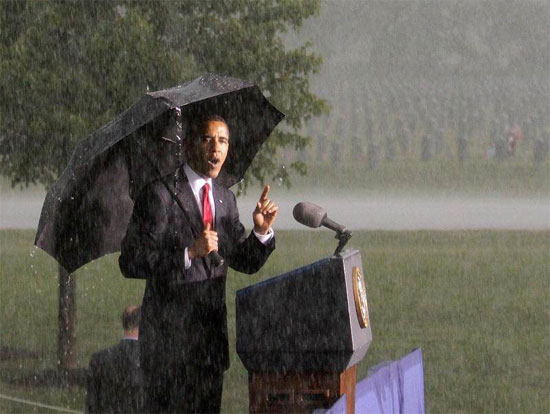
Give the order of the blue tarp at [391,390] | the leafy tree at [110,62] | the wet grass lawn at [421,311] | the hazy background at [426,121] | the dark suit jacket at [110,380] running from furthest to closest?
the hazy background at [426,121] < the wet grass lawn at [421,311] < the leafy tree at [110,62] < the dark suit jacket at [110,380] < the blue tarp at [391,390]

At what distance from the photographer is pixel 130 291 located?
29.4m

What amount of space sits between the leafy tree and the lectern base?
1060 cm

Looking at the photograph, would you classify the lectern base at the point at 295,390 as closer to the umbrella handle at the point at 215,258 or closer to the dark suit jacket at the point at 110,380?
the umbrella handle at the point at 215,258

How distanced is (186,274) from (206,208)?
0.91 feet

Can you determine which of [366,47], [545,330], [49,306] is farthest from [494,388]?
[366,47]

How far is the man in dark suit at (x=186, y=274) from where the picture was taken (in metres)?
4.74

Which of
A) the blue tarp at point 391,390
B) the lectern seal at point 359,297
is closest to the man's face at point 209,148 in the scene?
the lectern seal at point 359,297

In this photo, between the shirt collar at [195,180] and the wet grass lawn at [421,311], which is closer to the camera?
the shirt collar at [195,180]

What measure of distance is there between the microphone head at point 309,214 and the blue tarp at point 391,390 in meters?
0.65

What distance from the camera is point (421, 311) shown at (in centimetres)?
2677

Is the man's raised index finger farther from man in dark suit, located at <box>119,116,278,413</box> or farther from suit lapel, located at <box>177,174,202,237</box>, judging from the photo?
suit lapel, located at <box>177,174,202,237</box>

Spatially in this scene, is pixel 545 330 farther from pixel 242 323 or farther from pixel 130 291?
pixel 242 323

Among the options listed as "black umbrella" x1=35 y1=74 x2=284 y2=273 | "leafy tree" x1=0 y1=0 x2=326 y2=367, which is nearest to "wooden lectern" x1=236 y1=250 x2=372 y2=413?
"black umbrella" x1=35 y1=74 x2=284 y2=273

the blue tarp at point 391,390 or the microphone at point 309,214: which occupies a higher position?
the microphone at point 309,214
